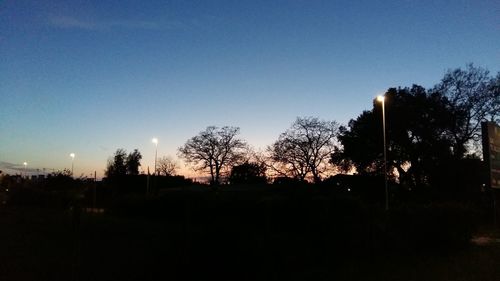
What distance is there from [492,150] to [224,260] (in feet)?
53.8

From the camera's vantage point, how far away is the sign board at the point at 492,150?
22312 millimetres

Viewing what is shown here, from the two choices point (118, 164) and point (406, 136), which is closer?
point (406, 136)

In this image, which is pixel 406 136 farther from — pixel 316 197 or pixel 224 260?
pixel 224 260

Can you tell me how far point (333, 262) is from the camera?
1486cm

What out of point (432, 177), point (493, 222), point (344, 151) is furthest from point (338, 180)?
point (493, 222)

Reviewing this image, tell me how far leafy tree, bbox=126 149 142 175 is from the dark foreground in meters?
86.0

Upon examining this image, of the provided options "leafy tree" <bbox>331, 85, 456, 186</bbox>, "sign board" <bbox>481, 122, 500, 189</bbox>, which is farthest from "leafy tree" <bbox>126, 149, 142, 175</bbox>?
"sign board" <bbox>481, 122, 500, 189</bbox>

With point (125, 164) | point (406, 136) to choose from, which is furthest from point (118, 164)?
point (406, 136)

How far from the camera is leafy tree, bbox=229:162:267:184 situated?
80.1 meters

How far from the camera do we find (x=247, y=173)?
84188 mm

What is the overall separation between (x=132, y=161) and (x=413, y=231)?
8988 cm

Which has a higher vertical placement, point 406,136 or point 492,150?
point 406,136

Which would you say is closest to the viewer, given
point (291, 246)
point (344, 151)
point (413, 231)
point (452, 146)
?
point (291, 246)

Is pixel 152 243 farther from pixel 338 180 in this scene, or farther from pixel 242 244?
pixel 338 180
